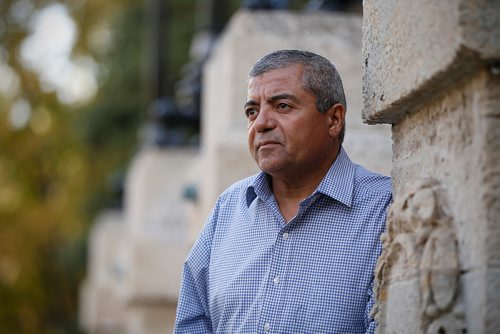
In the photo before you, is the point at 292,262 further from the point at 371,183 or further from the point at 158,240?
the point at 158,240

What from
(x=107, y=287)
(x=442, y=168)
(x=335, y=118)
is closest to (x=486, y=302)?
(x=442, y=168)

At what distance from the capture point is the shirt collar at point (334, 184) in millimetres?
3760

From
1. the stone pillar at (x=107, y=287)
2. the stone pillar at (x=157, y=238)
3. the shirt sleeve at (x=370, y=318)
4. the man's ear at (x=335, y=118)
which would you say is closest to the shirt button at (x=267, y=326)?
the shirt sleeve at (x=370, y=318)

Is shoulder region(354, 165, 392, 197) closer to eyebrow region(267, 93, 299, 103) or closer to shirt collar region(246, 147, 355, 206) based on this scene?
shirt collar region(246, 147, 355, 206)

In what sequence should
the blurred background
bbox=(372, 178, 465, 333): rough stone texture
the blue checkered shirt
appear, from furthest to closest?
the blurred background < the blue checkered shirt < bbox=(372, 178, 465, 333): rough stone texture

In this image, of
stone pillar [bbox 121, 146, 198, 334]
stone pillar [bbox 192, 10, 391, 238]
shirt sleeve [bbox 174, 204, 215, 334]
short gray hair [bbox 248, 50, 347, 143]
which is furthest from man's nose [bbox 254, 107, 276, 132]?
stone pillar [bbox 121, 146, 198, 334]

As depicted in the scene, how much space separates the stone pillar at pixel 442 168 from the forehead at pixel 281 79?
0.43 meters

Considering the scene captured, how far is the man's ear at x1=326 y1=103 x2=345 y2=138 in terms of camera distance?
3.90m

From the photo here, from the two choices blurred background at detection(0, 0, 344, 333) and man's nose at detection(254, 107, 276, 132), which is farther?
blurred background at detection(0, 0, 344, 333)

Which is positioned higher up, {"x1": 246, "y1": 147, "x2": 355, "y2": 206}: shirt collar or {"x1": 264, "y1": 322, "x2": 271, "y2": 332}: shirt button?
{"x1": 246, "y1": 147, "x2": 355, "y2": 206}: shirt collar

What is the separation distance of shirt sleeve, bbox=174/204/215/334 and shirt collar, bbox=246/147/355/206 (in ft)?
0.74

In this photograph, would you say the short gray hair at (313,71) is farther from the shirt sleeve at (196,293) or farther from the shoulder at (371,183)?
the shirt sleeve at (196,293)

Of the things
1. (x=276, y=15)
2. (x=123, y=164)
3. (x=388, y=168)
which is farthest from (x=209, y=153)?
(x=123, y=164)

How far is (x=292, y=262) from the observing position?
370 cm
